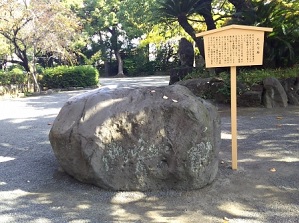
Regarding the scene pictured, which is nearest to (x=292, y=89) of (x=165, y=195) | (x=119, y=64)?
(x=165, y=195)

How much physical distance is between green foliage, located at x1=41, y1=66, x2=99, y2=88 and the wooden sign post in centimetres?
1571

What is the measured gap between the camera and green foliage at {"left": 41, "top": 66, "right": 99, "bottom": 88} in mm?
18766

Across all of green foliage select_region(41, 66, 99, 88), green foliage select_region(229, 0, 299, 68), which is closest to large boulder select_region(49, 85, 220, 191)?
green foliage select_region(229, 0, 299, 68)

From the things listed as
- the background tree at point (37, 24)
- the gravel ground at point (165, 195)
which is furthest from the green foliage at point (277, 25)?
the background tree at point (37, 24)

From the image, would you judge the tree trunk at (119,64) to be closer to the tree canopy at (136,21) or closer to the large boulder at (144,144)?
the tree canopy at (136,21)

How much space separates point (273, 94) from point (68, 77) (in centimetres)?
1280

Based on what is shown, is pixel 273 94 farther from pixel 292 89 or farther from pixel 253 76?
pixel 292 89

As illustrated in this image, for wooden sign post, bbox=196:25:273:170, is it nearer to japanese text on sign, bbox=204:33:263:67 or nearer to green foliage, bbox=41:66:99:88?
japanese text on sign, bbox=204:33:263:67

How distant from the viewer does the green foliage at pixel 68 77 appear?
61.6 feet

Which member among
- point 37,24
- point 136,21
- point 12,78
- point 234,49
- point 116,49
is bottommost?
point 12,78

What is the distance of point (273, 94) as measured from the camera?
923cm

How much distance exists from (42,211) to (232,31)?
A: 2941 mm

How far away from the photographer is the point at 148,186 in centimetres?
371

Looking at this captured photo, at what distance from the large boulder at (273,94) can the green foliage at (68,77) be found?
1240 cm
